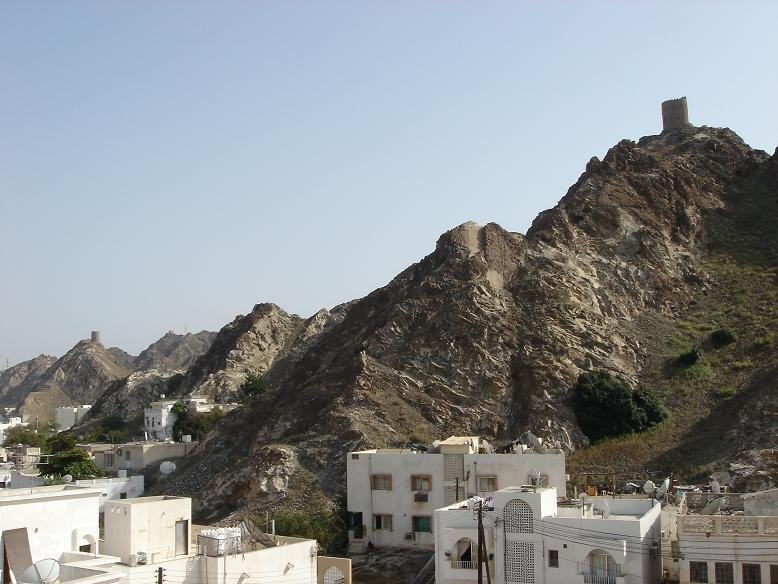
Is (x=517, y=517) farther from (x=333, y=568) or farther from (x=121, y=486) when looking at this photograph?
(x=121, y=486)

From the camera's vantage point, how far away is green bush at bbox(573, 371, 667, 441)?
48.2 m

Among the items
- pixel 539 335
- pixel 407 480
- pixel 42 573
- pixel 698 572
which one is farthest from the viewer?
pixel 539 335

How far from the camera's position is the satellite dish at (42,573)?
19.4 meters

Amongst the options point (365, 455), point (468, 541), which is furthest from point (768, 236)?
point (468, 541)

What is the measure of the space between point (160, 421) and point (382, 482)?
153ft

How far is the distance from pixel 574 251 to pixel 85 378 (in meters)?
127

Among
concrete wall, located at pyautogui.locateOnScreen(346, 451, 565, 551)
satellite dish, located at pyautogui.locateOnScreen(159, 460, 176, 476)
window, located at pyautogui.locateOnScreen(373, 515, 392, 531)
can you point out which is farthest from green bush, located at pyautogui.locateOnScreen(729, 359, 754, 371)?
satellite dish, located at pyautogui.locateOnScreen(159, 460, 176, 476)

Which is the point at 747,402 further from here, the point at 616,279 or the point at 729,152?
the point at 729,152

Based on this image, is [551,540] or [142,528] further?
[551,540]

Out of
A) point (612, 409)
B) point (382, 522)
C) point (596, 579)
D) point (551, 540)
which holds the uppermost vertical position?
point (612, 409)

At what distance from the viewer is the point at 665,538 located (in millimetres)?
29562

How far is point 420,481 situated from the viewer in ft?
133

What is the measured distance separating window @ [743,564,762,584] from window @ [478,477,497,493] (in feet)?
47.4

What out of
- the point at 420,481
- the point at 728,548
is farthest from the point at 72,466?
the point at 728,548
